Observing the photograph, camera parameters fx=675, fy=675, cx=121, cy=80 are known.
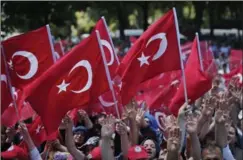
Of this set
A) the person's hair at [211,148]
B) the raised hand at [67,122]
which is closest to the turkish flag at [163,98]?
the raised hand at [67,122]

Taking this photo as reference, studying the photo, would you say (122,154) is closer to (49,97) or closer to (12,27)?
(49,97)

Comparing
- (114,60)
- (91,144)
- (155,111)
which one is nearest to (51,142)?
(91,144)

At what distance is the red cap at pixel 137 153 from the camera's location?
18.5 ft

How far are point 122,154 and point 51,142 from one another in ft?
2.75

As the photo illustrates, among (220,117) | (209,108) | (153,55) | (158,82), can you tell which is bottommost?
(158,82)

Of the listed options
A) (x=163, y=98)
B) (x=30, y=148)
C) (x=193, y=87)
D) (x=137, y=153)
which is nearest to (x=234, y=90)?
(x=193, y=87)

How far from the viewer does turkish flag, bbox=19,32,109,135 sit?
253 inches

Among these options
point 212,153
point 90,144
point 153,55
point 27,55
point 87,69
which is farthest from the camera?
point 27,55

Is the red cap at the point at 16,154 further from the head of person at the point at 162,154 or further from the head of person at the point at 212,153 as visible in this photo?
the head of person at the point at 212,153

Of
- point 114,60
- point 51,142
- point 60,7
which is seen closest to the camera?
point 51,142

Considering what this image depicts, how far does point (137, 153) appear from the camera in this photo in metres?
5.65

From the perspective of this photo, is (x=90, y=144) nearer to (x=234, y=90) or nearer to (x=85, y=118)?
(x=85, y=118)

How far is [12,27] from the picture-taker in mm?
25078

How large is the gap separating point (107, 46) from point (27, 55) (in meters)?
1.18
